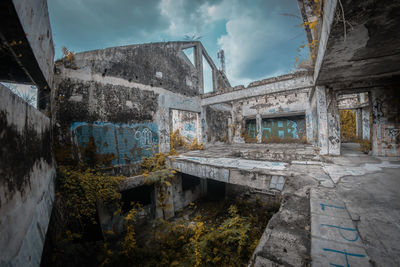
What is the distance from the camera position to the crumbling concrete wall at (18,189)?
118cm

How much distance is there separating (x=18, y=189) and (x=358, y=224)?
11.4 feet

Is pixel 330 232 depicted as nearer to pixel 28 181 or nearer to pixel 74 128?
pixel 28 181

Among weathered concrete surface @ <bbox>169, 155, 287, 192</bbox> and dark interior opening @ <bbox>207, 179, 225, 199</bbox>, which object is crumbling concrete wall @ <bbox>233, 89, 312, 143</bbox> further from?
weathered concrete surface @ <bbox>169, 155, 287, 192</bbox>

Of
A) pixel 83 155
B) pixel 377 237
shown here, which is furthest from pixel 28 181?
pixel 377 237

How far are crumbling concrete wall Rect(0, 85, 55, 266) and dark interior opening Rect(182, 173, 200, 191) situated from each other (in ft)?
15.8

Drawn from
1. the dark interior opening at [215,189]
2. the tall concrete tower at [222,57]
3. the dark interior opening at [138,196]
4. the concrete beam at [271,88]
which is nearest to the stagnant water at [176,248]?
the dark interior opening at [138,196]

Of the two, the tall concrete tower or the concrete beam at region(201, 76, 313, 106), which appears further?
the tall concrete tower

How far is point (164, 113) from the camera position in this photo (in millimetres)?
6387

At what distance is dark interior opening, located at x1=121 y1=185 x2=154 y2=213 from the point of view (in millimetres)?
5238

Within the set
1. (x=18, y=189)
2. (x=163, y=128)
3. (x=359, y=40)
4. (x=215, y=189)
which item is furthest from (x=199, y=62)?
(x=18, y=189)

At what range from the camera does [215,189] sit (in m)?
7.88

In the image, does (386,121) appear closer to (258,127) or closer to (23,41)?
(258,127)

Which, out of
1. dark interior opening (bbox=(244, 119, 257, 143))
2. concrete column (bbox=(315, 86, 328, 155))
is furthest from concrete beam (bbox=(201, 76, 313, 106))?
dark interior opening (bbox=(244, 119, 257, 143))

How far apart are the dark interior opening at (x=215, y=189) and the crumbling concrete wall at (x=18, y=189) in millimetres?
6642
